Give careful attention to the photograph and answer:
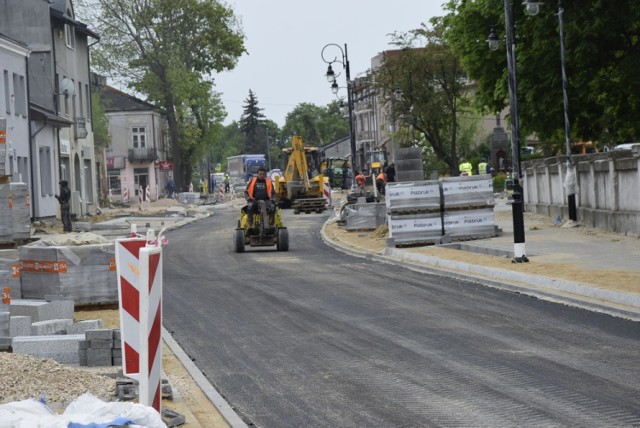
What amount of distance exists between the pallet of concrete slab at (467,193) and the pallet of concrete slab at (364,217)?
340 inches

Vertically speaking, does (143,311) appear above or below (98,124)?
below

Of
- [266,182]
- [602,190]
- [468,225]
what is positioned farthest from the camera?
[266,182]

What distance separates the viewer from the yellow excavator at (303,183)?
58.6m

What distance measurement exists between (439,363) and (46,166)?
4413 centimetres

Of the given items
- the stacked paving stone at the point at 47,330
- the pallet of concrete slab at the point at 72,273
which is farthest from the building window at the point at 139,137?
the stacked paving stone at the point at 47,330

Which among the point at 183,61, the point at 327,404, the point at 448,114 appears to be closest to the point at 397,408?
the point at 327,404

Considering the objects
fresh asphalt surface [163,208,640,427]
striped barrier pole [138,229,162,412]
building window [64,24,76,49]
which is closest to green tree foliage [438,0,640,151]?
fresh asphalt surface [163,208,640,427]

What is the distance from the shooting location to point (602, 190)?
32094 mm

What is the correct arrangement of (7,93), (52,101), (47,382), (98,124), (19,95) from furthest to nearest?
(98,124), (52,101), (19,95), (7,93), (47,382)

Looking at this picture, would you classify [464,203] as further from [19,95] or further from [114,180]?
[114,180]

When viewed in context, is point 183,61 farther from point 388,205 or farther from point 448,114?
point 388,205

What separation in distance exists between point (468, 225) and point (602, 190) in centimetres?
350

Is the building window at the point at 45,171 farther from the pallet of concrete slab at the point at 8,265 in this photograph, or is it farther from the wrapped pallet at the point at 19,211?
the pallet of concrete slab at the point at 8,265

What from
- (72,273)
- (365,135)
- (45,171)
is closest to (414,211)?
(72,273)
